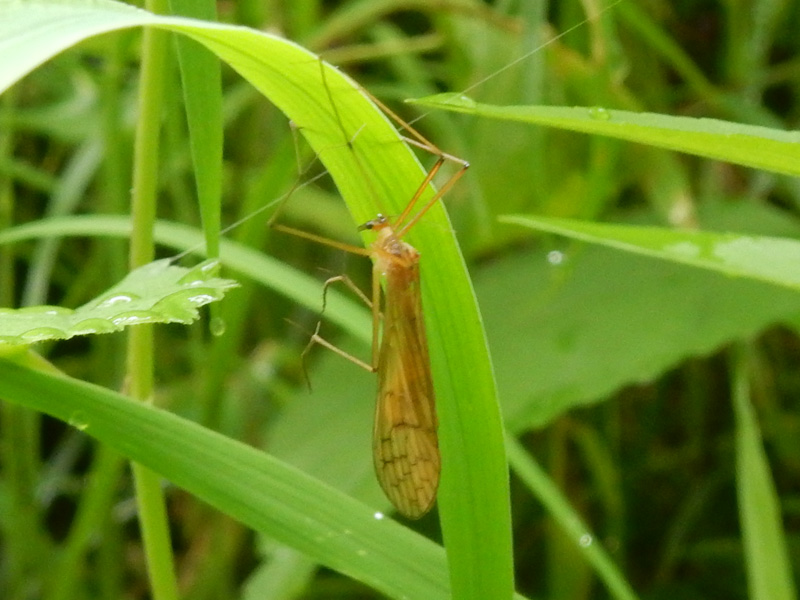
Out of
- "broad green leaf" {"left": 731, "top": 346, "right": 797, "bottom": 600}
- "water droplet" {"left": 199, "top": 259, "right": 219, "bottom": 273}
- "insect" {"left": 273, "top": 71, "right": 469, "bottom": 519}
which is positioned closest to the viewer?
"water droplet" {"left": 199, "top": 259, "right": 219, "bottom": 273}

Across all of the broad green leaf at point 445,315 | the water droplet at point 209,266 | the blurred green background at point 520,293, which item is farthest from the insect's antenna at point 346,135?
the blurred green background at point 520,293

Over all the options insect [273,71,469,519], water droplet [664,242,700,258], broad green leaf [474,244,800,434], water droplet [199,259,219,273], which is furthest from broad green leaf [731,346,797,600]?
water droplet [199,259,219,273]

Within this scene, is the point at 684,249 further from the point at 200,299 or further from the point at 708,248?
the point at 200,299

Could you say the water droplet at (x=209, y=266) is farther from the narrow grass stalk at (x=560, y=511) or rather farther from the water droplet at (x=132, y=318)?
the narrow grass stalk at (x=560, y=511)

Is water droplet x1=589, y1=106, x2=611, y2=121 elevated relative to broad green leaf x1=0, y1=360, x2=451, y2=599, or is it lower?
elevated

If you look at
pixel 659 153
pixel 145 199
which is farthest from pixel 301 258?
pixel 145 199

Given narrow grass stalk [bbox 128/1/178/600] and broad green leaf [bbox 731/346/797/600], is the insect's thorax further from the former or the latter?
broad green leaf [bbox 731/346/797/600]

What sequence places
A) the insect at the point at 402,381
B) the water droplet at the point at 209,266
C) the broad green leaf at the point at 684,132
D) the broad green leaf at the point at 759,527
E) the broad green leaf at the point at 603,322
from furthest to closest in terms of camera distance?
the broad green leaf at the point at 603,322
the broad green leaf at the point at 759,527
the insect at the point at 402,381
the water droplet at the point at 209,266
the broad green leaf at the point at 684,132
